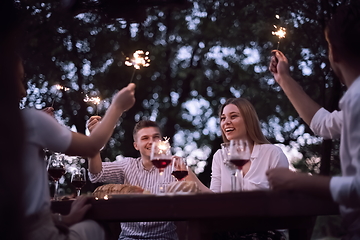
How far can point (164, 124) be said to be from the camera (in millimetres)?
9148

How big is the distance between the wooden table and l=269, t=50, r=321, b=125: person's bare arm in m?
0.70

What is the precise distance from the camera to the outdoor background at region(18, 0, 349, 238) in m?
7.48

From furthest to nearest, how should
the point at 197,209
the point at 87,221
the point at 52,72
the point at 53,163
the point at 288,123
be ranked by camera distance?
the point at 288,123
the point at 52,72
the point at 53,163
the point at 87,221
the point at 197,209

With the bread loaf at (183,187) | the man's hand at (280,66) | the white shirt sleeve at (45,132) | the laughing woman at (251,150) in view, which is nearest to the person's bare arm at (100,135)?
the white shirt sleeve at (45,132)

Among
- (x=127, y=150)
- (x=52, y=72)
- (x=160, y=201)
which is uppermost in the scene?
(x=52, y=72)

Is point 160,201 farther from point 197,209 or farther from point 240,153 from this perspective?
point 240,153

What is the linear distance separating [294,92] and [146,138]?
189cm

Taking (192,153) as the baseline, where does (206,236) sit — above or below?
below

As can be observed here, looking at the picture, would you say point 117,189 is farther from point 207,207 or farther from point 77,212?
point 207,207

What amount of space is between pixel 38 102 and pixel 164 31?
10.1 ft

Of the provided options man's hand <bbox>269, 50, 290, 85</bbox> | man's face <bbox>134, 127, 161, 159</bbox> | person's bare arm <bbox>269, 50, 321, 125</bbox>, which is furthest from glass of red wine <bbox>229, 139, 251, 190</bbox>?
man's face <bbox>134, 127, 161, 159</bbox>

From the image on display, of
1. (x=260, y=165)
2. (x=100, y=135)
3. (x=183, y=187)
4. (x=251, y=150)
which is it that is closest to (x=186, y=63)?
(x=251, y=150)

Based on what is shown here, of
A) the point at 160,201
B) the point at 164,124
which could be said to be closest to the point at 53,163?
the point at 160,201

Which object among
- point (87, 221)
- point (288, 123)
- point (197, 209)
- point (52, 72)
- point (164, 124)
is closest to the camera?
point (197, 209)
